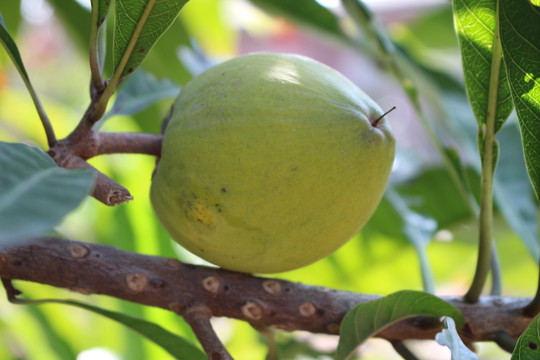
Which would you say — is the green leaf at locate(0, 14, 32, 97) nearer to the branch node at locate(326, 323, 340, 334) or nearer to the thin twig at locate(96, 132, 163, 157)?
the thin twig at locate(96, 132, 163, 157)

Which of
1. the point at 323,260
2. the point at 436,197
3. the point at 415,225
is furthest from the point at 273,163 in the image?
the point at 436,197

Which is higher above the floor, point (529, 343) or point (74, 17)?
point (74, 17)

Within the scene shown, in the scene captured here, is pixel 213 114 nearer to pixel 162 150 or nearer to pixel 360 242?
pixel 162 150

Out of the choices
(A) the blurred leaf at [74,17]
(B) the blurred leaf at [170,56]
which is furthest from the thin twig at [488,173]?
(A) the blurred leaf at [74,17]

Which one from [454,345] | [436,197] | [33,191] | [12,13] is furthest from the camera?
[436,197]

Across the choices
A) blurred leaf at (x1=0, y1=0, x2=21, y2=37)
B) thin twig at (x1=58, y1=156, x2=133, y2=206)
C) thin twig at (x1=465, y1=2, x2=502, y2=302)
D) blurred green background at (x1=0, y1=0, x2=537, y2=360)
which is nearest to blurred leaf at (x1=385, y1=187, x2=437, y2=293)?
blurred green background at (x1=0, y1=0, x2=537, y2=360)

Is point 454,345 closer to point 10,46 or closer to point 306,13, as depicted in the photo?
point 10,46

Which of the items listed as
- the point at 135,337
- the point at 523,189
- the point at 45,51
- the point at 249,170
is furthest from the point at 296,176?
the point at 45,51
